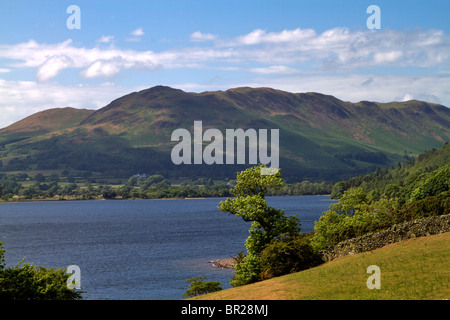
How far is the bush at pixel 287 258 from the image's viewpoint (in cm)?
5116

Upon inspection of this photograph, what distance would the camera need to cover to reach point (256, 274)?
177ft

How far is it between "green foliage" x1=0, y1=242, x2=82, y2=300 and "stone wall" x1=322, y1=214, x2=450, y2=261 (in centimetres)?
2649

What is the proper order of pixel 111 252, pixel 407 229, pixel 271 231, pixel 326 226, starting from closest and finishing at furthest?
1. pixel 407 229
2. pixel 271 231
3. pixel 326 226
4. pixel 111 252

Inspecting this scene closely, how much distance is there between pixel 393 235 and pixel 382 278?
14021mm

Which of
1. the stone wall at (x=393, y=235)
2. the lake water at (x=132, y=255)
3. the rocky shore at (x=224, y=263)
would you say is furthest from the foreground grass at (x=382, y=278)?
the rocky shore at (x=224, y=263)

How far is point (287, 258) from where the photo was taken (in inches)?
2023

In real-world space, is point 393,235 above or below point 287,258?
above

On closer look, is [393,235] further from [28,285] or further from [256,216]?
[28,285]

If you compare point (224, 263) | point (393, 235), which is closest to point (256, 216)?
point (393, 235)

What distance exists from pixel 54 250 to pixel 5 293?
346 ft

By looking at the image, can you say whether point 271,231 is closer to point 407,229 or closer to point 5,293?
point 407,229
